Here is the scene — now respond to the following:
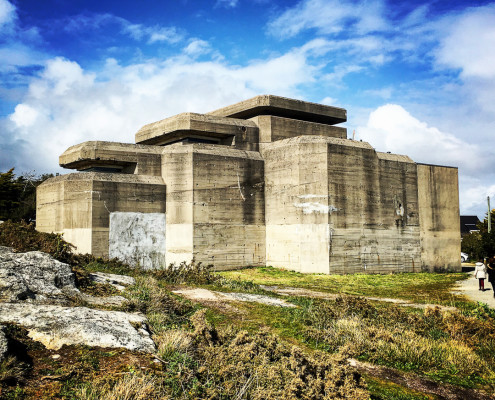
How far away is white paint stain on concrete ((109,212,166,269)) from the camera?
2433cm

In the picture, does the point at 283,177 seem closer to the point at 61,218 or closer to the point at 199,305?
the point at 61,218

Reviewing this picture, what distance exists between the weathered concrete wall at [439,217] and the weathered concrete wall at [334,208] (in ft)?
6.86

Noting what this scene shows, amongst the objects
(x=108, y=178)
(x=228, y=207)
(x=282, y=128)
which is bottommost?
(x=228, y=207)

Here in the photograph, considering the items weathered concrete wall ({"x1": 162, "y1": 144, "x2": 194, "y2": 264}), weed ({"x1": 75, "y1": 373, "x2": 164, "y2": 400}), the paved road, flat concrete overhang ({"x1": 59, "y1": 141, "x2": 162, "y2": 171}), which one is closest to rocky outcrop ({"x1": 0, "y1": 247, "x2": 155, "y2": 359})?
weed ({"x1": 75, "y1": 373, "x2": 164, "y2": 400})

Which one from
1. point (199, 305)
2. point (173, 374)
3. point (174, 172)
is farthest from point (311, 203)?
point (173, 374)

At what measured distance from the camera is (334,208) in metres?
25.5

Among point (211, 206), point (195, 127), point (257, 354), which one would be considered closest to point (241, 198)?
point (211, 206)

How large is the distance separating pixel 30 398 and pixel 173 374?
170 centimetres

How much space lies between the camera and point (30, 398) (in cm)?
508

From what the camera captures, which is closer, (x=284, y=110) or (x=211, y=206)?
(x=211, y=206)

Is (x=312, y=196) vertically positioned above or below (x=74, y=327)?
above

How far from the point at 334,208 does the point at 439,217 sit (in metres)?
9.80

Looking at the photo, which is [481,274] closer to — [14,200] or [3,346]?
[3,346]

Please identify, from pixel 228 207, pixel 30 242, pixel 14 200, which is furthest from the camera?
pixel 14 200
